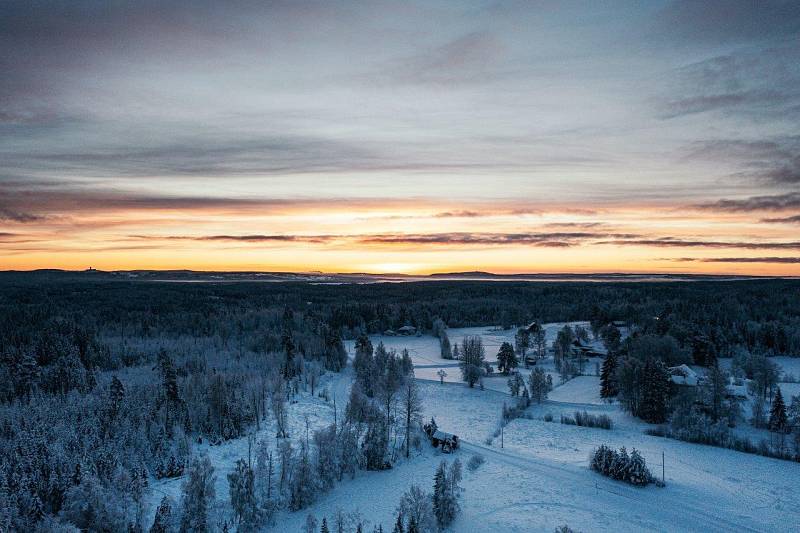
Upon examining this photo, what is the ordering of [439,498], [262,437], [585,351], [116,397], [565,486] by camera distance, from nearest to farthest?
[439,498]
[565,486]
[262,437]
[116,397]
[585,351]

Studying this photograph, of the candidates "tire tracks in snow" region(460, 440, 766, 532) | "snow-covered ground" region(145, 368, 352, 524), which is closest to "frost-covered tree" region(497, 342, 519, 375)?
"snow-covered ground" region(145, 368, 352, 524)

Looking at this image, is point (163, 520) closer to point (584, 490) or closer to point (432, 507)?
point (432, 507)

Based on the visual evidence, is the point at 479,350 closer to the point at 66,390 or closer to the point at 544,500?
the point at 544,500

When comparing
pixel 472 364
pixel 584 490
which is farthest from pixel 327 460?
pixel 472 364

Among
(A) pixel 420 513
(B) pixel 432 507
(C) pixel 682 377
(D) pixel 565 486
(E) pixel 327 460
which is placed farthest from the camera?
(C) pixel 682 377

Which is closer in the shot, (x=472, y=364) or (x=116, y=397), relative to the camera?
(x=116, y=397)

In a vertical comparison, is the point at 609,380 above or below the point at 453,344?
above

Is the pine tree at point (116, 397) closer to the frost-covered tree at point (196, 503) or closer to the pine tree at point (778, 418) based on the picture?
the frost-covered tree at point (196, 503)

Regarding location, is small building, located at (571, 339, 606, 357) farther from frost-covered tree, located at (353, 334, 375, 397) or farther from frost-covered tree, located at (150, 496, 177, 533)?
frost-covered tree, located at (150, 496, 177, 533)

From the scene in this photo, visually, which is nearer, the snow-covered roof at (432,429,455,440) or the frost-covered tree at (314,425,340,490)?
the frost-covered tree at (314,425,340,490)
